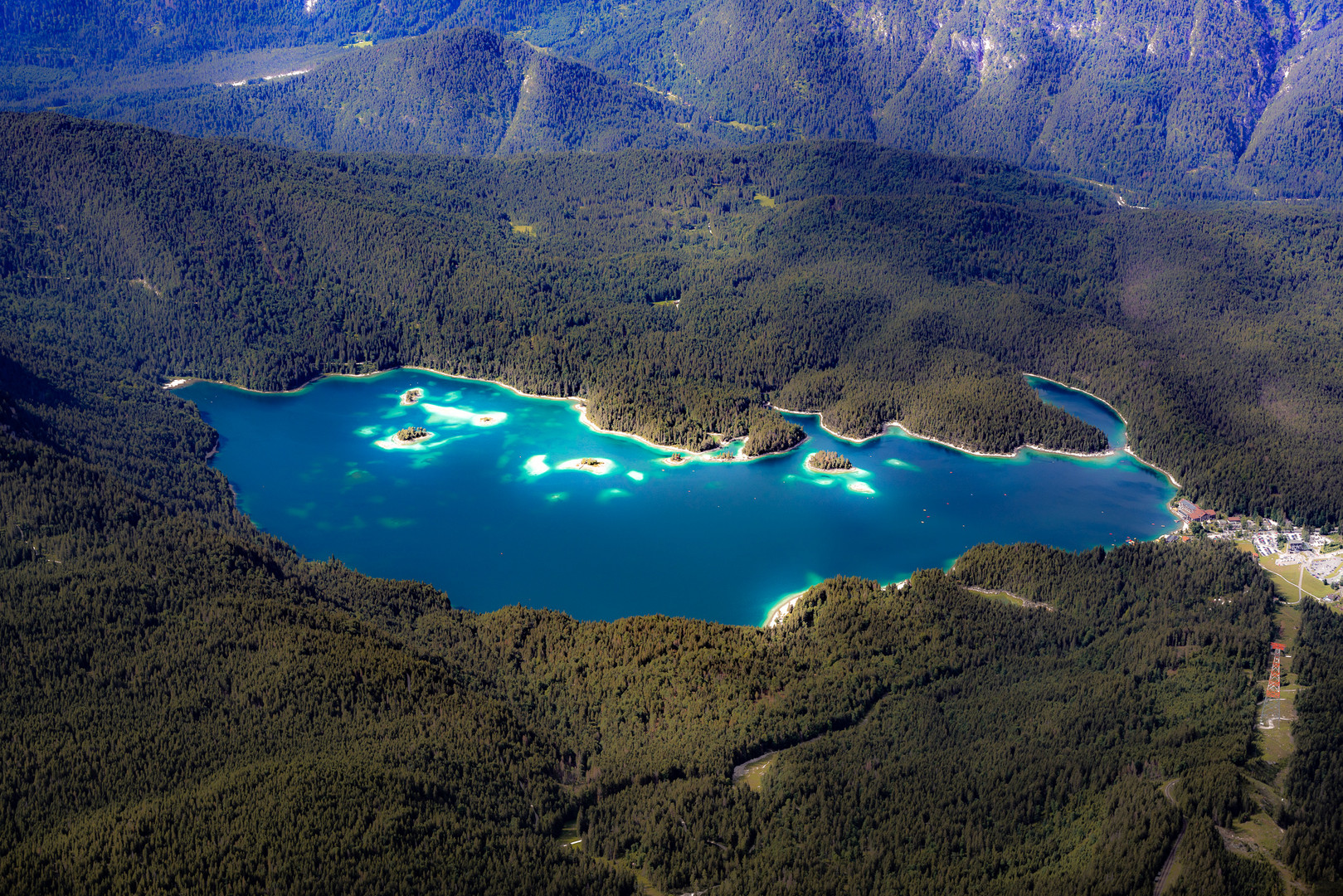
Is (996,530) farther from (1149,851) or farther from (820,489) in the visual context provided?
(1149,851)

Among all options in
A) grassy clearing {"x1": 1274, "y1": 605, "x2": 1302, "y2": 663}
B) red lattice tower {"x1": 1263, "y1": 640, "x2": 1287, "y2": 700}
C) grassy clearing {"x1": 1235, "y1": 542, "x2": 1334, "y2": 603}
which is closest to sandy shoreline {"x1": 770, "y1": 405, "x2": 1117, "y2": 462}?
grassy clearing {"x1": 1235, "y1": 542, "x2": 1334, "y2": 603}

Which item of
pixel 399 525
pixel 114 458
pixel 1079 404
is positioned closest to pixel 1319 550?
pixel 1079 404

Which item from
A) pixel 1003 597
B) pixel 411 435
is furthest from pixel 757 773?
pixel 411 435

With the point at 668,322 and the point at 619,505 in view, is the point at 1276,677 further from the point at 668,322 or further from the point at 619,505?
the point at 668,322

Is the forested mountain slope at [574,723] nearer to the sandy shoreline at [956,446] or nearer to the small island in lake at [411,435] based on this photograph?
the sandy shoreline at [956,446]

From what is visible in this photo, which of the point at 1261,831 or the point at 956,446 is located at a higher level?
the point at 1261,831

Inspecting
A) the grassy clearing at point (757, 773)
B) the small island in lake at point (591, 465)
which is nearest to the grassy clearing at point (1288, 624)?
the grassy clearing at point (757, 773)
